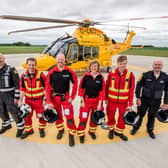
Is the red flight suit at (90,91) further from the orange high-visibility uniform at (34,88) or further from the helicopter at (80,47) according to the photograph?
the helicopter at (80,47)

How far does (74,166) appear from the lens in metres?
2.15

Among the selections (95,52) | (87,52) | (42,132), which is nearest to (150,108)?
(42,132)

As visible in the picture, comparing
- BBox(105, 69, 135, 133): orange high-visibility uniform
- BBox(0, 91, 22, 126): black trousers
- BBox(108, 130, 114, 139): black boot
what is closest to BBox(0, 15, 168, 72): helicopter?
BBox(0, 91, 22, 126): black trousers

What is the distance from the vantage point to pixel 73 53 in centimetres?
694

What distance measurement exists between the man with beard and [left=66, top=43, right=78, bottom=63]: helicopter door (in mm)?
4626

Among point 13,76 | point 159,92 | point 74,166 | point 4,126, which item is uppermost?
point 13,76

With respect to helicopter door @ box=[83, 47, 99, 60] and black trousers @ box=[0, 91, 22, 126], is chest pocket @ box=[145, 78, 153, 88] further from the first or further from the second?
helicopter door @ box=[83, 47, 99, 60]

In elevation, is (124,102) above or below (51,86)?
below

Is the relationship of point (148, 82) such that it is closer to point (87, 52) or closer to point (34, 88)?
point (34, 88)

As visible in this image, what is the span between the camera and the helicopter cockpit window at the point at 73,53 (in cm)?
680

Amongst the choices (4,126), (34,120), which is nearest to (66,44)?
(34,120)

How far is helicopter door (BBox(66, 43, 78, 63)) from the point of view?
22.3ft

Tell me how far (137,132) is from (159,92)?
104 cm

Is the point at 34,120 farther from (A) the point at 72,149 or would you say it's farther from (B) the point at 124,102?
(B) the point at 124,102
